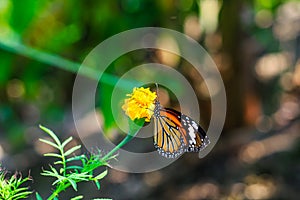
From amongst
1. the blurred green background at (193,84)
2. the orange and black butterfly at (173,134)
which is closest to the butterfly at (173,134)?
the orange and black butterfly at (173,134)

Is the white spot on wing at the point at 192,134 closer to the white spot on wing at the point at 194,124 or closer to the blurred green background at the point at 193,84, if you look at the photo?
the white spot on wing at the point at 194,124

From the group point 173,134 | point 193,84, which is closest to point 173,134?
point 173,134

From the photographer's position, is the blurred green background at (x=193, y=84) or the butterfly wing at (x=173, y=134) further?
the blurred green background at (x=193, y=84)

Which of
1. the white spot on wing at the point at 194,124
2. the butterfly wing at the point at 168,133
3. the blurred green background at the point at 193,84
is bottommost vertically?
the butterfly wing at the point at 168,133

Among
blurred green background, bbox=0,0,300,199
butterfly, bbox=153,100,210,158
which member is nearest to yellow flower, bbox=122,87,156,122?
butterfly, bbox=153,100,210,158

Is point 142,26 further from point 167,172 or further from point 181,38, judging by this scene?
point 167,172

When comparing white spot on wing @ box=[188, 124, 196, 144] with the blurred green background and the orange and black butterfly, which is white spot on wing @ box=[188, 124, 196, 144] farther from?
the blurred green background

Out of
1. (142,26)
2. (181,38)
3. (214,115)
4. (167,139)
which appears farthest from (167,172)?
(167,139)

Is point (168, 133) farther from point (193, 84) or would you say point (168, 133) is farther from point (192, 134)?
point (193, 84)

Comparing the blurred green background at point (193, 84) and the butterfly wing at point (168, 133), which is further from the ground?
the blurred green background at point (193, 84)
